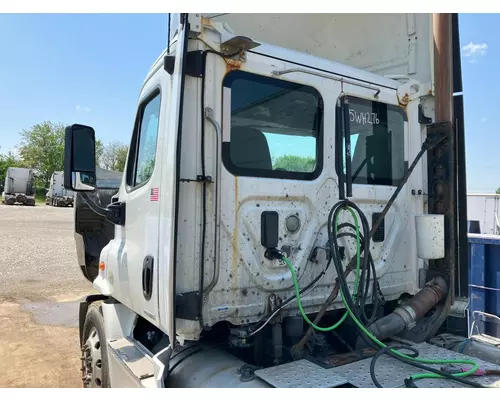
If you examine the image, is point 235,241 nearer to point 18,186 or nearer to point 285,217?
point 285,217

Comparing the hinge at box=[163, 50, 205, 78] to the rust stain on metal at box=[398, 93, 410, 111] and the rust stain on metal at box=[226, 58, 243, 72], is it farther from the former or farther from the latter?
the rust stain on metal at box=[398, 93, 410, 111]

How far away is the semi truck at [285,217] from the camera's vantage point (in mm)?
2230

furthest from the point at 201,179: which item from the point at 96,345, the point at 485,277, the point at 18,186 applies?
the point at 18,186

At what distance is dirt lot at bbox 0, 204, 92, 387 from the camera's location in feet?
14.9

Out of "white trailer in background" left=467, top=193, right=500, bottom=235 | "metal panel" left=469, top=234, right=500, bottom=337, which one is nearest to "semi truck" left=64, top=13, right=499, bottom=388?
"metal panel" left=469, top=234, right=500, bottom=337

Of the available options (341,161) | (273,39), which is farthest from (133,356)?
(273,39)

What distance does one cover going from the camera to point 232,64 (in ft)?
7.76

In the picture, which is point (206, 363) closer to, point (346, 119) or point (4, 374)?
point (346, 119)

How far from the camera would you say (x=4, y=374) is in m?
4.49

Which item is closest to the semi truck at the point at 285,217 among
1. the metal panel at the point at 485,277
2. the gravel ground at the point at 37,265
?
the metal panel at the point at 485,277

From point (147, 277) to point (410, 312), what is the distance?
5.54 ft

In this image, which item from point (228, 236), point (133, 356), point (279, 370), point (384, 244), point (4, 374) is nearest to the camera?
point (279, 370)

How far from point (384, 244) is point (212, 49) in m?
1.77

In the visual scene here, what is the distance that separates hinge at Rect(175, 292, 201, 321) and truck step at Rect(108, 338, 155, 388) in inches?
17.9
